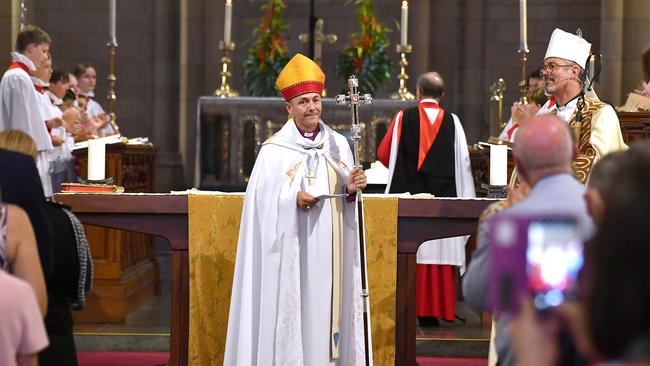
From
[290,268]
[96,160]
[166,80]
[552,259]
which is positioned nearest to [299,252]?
[290,268]

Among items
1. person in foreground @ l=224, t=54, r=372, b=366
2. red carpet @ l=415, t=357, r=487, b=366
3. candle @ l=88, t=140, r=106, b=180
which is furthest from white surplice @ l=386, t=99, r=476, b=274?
person in foreground @ l=224, t=54, r=372, b=366

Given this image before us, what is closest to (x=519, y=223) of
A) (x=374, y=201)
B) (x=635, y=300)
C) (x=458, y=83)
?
(x=635, y=300)

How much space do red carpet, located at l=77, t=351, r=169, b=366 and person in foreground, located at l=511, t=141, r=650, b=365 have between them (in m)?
5.22

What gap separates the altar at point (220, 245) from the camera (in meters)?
6.61

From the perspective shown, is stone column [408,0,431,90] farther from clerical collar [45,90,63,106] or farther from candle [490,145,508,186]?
candle [490,145,508,186]

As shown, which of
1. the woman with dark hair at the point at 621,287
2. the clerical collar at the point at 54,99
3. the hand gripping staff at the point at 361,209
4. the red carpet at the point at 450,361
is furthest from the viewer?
the clerical collar at the point at 54,99

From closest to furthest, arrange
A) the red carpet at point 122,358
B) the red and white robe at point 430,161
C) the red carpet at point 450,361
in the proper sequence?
the red carpet at point 122,358, the red carpet at point 450,361, the red and white robe at point 430,161

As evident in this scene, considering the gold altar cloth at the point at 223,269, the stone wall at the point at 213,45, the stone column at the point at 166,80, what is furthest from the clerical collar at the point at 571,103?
the stone column at the point at 166,80

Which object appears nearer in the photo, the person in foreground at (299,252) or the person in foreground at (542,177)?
the person in foreground at (542,177)

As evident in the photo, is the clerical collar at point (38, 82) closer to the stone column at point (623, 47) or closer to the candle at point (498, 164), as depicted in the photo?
the candle at point (498, 164)

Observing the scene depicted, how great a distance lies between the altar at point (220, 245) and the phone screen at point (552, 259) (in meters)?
4.12

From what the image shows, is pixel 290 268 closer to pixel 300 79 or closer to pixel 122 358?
pixel 300 79

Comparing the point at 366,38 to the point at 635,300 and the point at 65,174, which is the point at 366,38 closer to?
the point at 65,174

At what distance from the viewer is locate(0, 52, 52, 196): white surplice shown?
27.8ft
